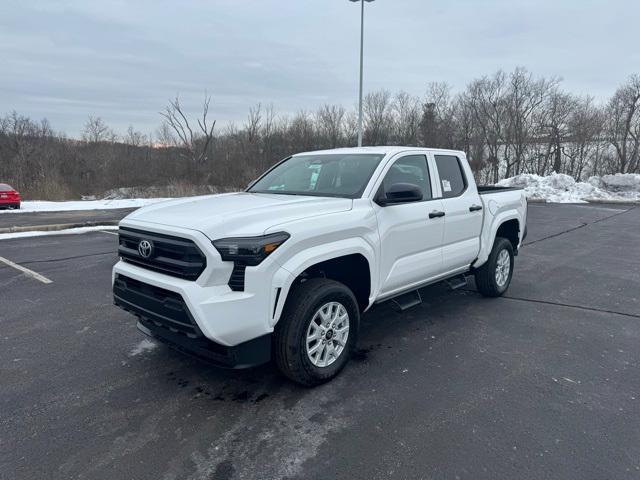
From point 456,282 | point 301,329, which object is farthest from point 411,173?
point 301,329

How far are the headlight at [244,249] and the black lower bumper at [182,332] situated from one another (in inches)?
18.2

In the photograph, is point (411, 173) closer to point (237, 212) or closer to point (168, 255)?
point (237, 212)

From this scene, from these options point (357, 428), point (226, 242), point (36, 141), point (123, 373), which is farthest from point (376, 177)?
point (36, 141)

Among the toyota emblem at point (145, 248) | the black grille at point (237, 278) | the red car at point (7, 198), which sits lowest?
the red car at point (7, 198)

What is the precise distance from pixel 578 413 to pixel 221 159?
37721 millimetres

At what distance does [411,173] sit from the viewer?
459 cm

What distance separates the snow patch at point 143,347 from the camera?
166 inches

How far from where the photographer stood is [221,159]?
38438 millimetres

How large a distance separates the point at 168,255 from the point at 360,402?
1.81 meters

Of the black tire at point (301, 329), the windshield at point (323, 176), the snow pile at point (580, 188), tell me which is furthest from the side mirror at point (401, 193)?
the snow pile at point (580, 188)

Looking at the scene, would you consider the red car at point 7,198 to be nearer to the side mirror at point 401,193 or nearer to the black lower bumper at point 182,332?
the black lower bumper at point 182,332

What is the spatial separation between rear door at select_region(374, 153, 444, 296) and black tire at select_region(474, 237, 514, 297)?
1264 mm

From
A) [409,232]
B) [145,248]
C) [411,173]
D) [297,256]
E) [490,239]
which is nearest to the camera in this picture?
[297,256]

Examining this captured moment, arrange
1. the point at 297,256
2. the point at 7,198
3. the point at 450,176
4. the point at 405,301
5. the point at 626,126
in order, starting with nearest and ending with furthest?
the point at 297,256 < the point at 405,301 < the point at 450,176 < the point at 7,198 < the point at 626,126
